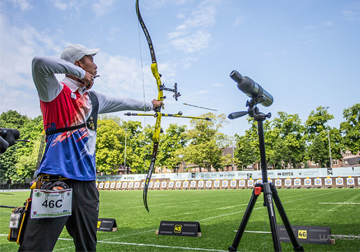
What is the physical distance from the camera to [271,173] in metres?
29.8

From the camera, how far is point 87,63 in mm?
2637

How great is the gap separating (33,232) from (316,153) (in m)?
48.4

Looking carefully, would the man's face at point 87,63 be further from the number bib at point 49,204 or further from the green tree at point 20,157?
the green tree at point 20,157

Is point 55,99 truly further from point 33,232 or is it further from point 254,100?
point 254,100

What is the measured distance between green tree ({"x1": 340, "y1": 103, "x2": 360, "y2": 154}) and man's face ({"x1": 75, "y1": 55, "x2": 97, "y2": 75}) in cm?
4657

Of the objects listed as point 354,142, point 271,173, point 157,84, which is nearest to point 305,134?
point 354,142

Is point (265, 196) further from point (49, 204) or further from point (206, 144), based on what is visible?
point (206, 144)

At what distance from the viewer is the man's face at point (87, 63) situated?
2617 mm

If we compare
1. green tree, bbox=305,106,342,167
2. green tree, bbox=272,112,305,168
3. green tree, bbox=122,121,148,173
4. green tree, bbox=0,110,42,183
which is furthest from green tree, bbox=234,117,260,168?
green tree, bbox=0,110,42,183

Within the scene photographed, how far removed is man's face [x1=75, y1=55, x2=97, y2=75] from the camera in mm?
2617

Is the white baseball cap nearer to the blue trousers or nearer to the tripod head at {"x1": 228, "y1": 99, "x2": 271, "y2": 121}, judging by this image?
the blue trousers

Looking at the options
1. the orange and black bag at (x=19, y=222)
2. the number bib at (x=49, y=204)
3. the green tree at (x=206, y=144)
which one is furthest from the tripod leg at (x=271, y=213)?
the green tree at (x=206, y=144)

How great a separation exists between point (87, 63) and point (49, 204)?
1.21 metres

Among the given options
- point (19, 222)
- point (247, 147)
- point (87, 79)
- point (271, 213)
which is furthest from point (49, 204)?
point (247, 147)
